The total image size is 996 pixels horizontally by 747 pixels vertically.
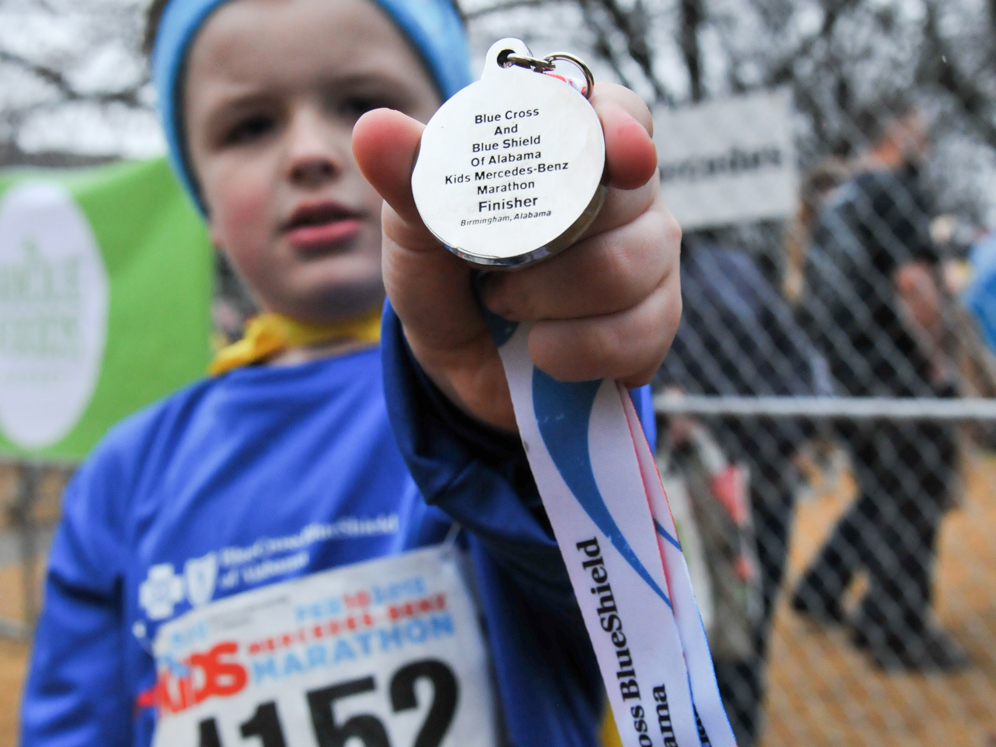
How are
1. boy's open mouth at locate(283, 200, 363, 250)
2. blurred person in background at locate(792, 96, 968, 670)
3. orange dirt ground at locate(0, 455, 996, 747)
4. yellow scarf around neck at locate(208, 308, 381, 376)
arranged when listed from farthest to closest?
orange dirt ground at locate(0, 455, 996, 747) → blurred person in background at locate(792, 96, 968, 670) → yellow scarf around neck at locate(208, 308, 381, 376) → boy's open mouth at locate(283, 200, 363, 250)

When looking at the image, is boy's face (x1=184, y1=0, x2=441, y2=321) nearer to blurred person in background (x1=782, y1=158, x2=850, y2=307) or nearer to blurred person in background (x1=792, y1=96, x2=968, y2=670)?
blurred person in background (x1=792, y1=96, x2=968, y2=670)

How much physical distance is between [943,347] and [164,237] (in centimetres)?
253

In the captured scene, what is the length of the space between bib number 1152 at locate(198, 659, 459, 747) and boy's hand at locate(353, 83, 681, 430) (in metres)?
0.39

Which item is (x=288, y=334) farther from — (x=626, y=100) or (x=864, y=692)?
(x=864, y=692)

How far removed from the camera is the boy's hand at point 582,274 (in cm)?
38

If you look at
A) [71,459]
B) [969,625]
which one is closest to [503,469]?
[71,459]

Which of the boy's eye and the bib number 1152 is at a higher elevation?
the boy's eye

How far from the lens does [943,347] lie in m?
2.73

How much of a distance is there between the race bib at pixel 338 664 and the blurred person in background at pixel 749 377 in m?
1.65

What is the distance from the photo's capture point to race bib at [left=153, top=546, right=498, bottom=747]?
710 millimetres

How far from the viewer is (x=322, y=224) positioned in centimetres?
79

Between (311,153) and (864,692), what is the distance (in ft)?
10.3

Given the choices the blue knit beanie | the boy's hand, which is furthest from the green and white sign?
the boy's hand

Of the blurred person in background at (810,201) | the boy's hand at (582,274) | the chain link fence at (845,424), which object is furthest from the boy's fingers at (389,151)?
the blurred person in background at (810,201)
